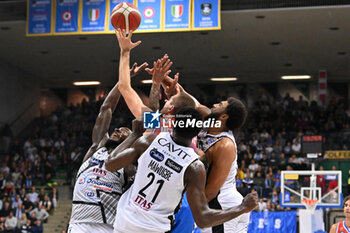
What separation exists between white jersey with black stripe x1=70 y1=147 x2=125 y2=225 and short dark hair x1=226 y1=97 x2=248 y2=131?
3.89ft

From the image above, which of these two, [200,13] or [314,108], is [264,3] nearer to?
[200,13]

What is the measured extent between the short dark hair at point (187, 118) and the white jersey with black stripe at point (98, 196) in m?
1.40

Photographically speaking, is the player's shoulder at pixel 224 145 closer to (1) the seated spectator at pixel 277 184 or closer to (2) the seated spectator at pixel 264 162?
(1) the seated spectator at pixel 277 184

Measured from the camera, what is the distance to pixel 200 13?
16.7 m

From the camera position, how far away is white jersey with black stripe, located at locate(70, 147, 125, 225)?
561 cm

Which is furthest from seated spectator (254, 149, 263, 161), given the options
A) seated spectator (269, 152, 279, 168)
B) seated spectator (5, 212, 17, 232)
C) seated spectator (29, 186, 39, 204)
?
seated spectator (5, 212, 17, 232)

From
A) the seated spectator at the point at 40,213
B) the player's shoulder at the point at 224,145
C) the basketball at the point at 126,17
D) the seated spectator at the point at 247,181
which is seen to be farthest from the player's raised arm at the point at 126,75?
the seated spectator at the point at 40,213

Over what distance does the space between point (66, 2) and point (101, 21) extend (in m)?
1.35

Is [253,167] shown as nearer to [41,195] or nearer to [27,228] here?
[41,195]

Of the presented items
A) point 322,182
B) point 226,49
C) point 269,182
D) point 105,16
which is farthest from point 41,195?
point 322,182

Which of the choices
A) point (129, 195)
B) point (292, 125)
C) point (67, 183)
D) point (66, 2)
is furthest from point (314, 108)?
point (129, 195)

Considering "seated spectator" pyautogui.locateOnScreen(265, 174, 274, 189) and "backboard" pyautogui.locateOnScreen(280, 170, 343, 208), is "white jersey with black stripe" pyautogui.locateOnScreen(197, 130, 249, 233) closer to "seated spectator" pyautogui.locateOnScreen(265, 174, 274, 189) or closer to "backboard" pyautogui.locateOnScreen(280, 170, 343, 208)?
"backboard" pyautogui.locateOnScreen(280, 170, 343, 208)

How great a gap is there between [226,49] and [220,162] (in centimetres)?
1878

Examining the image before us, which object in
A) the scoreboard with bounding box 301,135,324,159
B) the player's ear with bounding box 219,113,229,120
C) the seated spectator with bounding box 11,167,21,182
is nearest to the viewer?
the player's ear with bounding box 219,113,229,120
